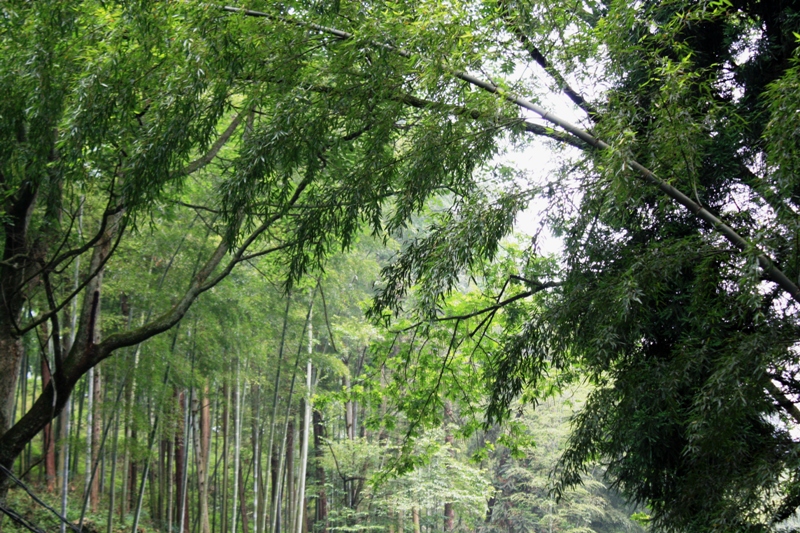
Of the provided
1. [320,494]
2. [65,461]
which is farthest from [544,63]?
[320,494]

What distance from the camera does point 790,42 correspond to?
130 inches

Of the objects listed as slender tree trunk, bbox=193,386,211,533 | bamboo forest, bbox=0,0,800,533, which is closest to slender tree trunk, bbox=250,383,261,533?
slender tree trunk, bbox=193,386,211,533

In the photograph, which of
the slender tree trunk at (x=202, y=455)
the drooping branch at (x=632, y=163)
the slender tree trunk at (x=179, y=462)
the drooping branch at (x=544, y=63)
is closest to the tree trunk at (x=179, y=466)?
the slender tree trunk at (x=179, y=462)

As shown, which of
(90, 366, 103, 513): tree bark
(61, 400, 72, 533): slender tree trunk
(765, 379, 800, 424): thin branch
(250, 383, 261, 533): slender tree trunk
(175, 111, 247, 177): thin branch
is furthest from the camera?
(250, 383, 261, 533): slender tree trunk

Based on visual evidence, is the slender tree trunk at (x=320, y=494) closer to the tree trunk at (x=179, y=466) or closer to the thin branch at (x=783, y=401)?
the tree trunk at (x=179, y=466)

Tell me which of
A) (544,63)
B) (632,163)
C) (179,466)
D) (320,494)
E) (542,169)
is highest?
(544,63)

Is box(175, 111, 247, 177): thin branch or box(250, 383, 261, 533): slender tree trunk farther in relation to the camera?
box(250, 383, 261, 533): slender tree trunk

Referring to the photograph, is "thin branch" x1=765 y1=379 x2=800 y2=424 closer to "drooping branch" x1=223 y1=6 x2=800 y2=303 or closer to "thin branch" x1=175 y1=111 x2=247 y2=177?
"drooping branch" x1=223 y1=6 x2=800 y2=303

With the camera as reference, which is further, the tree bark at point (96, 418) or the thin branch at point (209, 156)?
the tree bark at point (96, 418)

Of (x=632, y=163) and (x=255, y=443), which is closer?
(x=632, y=163)

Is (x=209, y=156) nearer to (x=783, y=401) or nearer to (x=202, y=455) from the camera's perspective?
(x=783, y=401)

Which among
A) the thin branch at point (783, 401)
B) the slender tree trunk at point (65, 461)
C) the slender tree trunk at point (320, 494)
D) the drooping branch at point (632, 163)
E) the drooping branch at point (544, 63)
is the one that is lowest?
the slender tree trunk at point (320, 494)

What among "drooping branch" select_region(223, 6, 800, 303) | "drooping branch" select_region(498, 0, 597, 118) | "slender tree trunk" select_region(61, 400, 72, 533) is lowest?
"slender tree trunk" select_region(61, 400, 72, 533)

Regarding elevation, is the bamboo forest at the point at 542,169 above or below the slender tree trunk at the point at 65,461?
above
